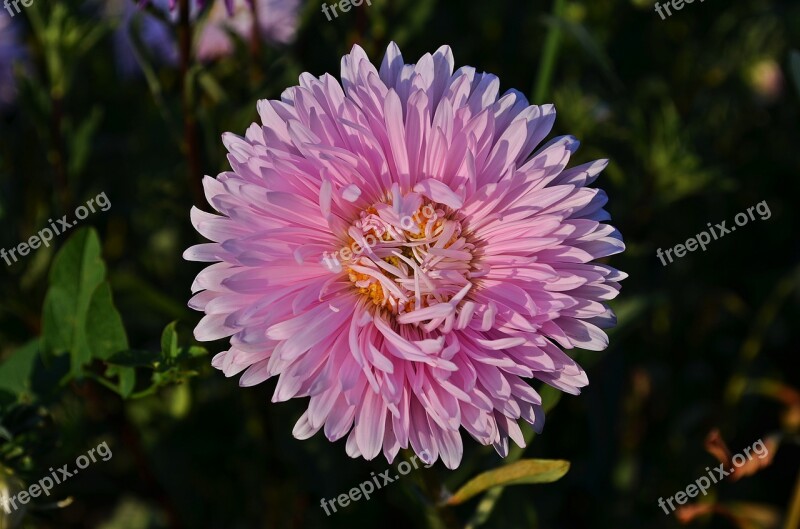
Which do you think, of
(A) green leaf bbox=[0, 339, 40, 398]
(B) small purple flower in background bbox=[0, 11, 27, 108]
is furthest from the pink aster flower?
(B) small purple flower in background bbox=[0, 11, 27, 108]

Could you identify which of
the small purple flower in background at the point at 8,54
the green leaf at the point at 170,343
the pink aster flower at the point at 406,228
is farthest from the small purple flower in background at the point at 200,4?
the small purple flower in background at the point at 8,54

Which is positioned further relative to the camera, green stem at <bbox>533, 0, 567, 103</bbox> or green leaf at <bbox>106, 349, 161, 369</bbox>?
green stem at <bbox>533, 0, 567, 103</bbox>

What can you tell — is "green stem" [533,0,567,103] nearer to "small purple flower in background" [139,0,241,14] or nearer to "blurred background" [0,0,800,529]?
"blurred background" [0,0,800,529]

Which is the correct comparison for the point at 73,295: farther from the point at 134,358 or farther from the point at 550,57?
the point at 550,57

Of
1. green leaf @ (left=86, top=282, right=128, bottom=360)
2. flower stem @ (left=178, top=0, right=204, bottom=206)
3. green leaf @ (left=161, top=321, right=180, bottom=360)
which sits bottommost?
green leaf @ (left=161, top=321, right=180, bottom=360)

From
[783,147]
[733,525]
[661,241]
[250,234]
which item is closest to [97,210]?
[250,234]

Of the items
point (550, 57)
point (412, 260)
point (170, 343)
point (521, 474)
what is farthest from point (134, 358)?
point (550, 57)
